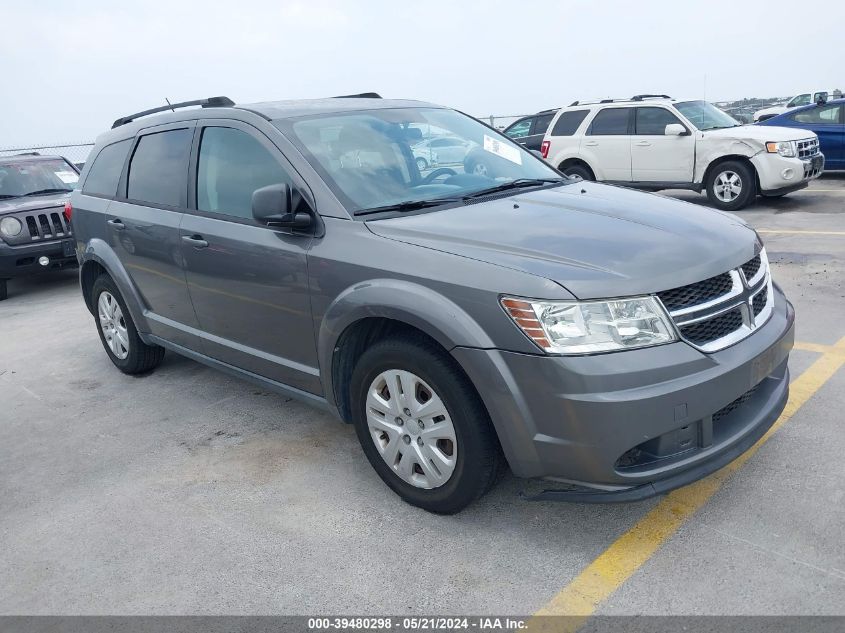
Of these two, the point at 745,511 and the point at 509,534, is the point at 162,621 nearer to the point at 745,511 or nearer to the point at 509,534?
the point at 509,534

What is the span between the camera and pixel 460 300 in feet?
9.35

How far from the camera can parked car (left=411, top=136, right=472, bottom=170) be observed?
391cm

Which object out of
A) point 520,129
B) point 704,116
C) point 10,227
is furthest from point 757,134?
point 10,227

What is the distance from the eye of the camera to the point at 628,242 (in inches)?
118

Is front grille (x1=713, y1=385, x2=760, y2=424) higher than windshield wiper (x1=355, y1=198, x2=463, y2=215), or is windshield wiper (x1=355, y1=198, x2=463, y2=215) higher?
windshield wiper (x1=355, y1=198, x2=463, y2=215)

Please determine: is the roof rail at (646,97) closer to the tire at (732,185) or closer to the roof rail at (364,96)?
the tire at (732,185)

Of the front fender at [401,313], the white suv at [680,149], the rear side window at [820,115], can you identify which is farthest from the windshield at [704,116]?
the front fender at [401,313]

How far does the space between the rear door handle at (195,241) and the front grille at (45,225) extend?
18.1 ft

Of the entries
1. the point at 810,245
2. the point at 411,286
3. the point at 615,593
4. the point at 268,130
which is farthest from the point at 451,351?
the point at 810,245

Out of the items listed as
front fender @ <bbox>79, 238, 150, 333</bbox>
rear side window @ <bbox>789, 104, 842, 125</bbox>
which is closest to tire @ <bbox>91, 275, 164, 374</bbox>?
front fender @ <bbox>79, 238, 150, 333</bbox>

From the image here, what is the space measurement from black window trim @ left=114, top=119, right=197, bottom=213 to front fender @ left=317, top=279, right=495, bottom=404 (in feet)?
4.81

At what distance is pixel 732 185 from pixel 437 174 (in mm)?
8307

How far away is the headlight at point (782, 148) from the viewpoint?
1038 centimetres

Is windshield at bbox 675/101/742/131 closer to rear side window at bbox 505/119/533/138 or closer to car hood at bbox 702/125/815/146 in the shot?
car hood at bbox 702/125/815/146
